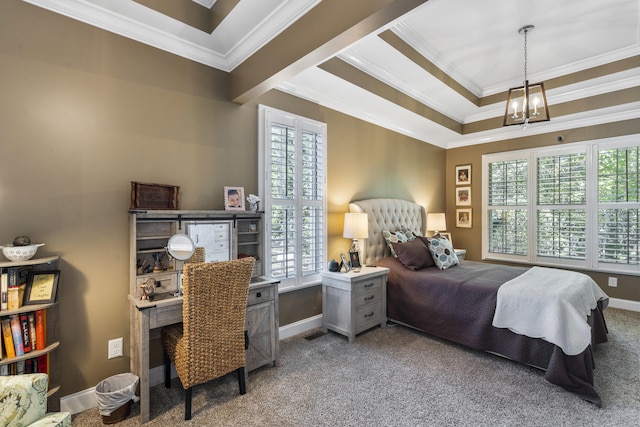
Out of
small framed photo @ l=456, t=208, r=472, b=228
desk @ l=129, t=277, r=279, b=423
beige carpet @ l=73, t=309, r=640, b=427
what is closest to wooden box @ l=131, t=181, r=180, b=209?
desk @ l=129, t=277, r=279, b=423

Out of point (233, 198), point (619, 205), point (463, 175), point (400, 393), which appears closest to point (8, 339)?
point (233, 198)

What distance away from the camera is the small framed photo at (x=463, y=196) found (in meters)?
5.53

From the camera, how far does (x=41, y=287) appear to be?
187cm

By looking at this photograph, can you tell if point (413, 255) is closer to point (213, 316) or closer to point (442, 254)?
point (442, 254)

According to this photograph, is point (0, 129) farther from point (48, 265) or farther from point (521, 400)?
point (521, 400)

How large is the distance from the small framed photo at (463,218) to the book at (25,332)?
19.1 ft

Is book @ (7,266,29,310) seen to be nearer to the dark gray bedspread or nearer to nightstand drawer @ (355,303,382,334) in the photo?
nightstand drawer @ (355,303,382,334)

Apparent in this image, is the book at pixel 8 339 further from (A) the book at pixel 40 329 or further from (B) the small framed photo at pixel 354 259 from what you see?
(B) the small framed photo at pixel 354 259

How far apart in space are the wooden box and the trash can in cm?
122

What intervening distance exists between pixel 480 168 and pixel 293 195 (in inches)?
151

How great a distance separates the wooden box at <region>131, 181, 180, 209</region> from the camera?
222 centimetres

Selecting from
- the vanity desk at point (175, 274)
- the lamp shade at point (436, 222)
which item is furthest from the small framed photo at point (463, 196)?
the vanity desk at point (175, 274)

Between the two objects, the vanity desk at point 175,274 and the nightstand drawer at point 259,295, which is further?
the nightstand drawer at point 259,295

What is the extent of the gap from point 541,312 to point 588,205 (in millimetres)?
2925
